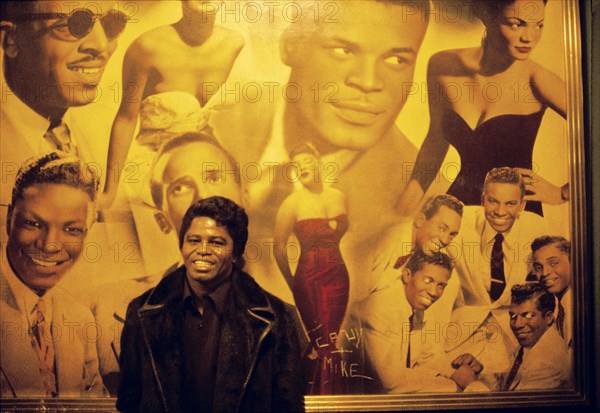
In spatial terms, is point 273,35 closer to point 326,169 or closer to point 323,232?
point 326,169

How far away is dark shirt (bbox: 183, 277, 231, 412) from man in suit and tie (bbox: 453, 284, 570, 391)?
3.49 feet

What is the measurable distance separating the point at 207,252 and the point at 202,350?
363 millimetres

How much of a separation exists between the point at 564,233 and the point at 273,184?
1224 mm

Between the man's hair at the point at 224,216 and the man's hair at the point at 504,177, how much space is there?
1.02 metres

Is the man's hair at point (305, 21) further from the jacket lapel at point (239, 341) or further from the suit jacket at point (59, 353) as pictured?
the suit jacket at point (59, 353)

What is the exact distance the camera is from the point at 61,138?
282cm

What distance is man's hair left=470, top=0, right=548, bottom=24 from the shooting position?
113 inches

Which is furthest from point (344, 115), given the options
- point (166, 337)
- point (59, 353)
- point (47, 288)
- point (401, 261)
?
point (59, 353)

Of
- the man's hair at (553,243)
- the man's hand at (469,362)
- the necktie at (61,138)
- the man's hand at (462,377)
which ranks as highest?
the necktie at (61,138)

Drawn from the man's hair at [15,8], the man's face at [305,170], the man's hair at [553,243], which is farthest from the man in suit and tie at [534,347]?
the man's hair at [15,8]

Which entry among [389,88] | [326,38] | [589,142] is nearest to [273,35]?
[326,38]

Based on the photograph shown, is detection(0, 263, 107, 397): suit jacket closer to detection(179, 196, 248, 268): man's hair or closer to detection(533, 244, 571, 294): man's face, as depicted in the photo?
detection(179, 196, 248, 268): man's hair

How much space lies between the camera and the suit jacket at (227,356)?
8.24 feet

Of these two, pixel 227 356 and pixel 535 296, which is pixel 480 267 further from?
pixel 227 356
